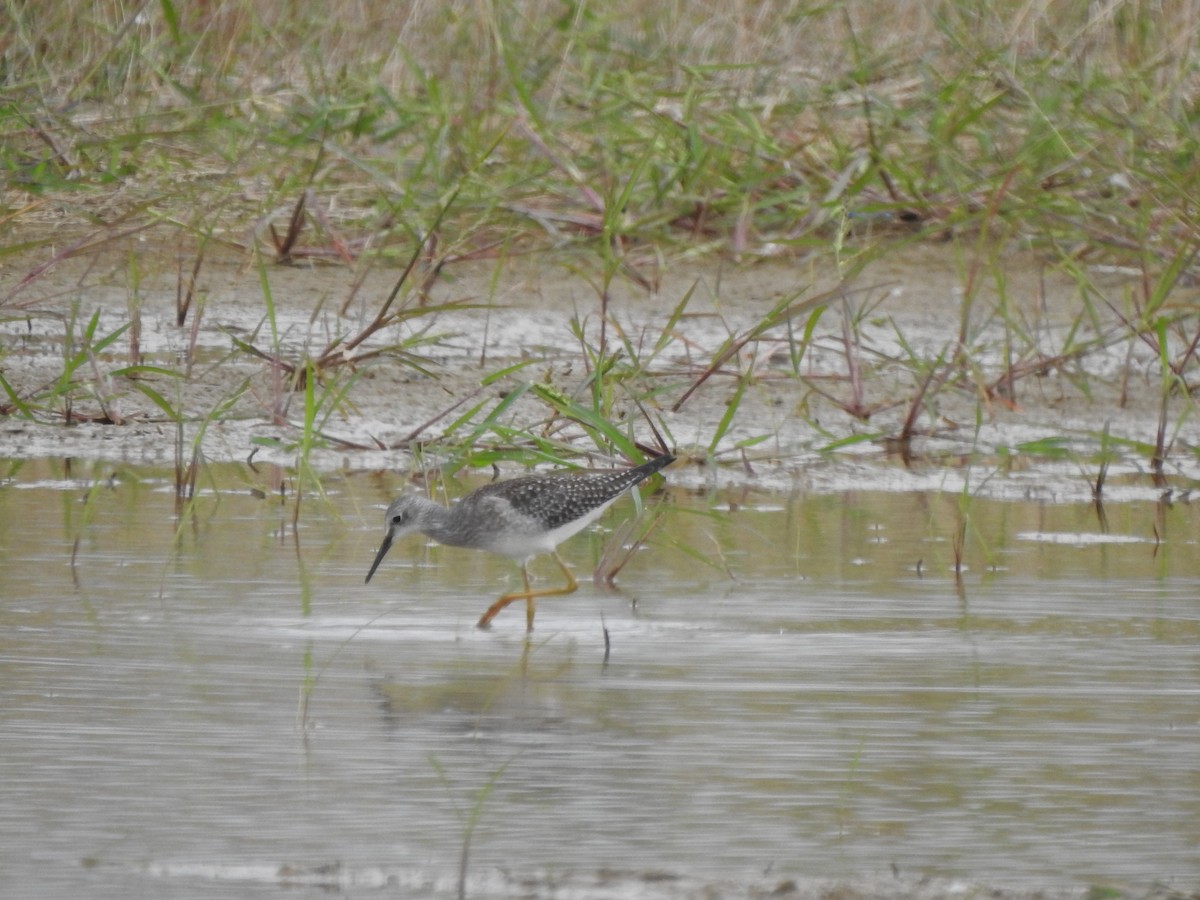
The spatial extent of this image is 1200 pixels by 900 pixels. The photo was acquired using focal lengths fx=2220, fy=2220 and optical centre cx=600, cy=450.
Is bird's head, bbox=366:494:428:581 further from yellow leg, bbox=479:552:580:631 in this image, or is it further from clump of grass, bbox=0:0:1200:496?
clump of grass, bbox=0:0:1200:496

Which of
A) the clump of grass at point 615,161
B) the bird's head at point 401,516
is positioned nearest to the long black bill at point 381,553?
the bird's head at point 401,516

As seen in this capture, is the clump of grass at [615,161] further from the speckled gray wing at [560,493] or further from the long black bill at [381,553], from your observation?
the long black bill at [381,553]

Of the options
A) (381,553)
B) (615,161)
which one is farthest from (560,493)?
(615,161)

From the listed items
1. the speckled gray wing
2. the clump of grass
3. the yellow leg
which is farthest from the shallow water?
the clump of grass

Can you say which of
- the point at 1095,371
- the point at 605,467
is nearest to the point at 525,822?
the point at 605,467

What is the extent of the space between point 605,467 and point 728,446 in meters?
0.64

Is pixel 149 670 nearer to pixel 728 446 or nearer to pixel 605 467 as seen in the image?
pixel 605 467

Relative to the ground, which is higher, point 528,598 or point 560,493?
point 560,493

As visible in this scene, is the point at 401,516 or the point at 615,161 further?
the point at 615,161

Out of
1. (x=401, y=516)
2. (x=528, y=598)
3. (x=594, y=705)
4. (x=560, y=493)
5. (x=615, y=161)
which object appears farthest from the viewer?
(x=615, y=161)

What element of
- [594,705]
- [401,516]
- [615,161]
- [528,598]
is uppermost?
[615,161]

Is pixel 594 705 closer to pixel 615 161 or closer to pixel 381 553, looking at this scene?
pixel 381 553

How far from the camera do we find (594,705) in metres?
3.74

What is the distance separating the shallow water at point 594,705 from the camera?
2.86 metres
